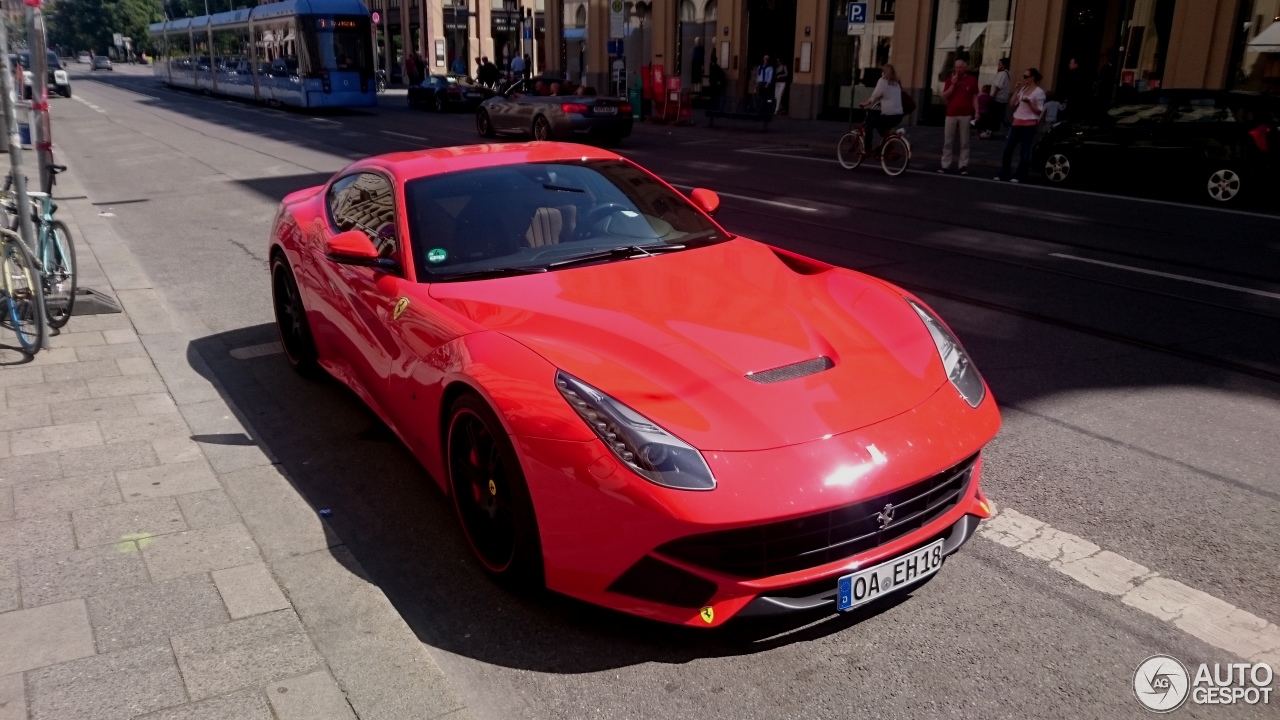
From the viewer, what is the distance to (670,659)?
3162mm

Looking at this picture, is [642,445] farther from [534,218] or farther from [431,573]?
[534,218]

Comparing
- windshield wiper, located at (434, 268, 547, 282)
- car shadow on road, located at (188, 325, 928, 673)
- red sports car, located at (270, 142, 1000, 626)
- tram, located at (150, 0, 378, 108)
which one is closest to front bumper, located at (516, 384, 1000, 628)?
red sports car, located at (270, 142, 1000, 626)

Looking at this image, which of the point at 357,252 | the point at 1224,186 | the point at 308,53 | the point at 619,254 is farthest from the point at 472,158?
the point at 308,53

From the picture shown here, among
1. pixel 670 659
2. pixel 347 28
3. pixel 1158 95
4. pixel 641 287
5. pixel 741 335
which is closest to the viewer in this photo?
pixel 670 659

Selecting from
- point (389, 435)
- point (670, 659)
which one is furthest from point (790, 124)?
point (670, 659)

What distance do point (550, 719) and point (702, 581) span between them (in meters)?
0.59

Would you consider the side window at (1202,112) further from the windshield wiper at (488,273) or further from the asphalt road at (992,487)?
the windshield wiper at (488,273)

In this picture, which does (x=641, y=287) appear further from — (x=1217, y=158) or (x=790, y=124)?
(x=790, y=124)

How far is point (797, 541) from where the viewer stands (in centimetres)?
295

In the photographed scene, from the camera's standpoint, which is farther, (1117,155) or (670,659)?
(1117,155)

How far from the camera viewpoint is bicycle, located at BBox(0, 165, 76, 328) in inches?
267

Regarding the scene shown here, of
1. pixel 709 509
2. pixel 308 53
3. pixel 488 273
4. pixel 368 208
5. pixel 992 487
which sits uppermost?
pixel 308 53

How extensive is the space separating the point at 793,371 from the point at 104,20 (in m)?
145

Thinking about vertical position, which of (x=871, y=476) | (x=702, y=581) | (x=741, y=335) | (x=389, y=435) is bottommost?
(x=389, y=435)
